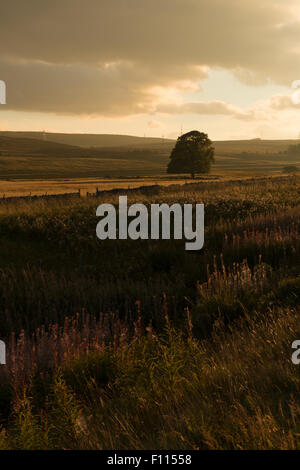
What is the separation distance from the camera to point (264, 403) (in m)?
3.18

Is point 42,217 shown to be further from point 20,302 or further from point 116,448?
point 116,448

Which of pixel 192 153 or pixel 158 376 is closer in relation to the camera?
pixel 158 376

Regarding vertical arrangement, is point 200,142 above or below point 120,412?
above

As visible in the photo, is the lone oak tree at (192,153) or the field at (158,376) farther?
the lone oak tree at (192,153)

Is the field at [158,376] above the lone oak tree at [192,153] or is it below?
below

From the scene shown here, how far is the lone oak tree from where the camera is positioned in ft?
202

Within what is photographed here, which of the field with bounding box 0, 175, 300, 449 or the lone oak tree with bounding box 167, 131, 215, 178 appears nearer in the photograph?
the field with bounding box 0, 175, 300, 449

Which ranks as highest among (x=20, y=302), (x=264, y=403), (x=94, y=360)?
(x=264, y=403)

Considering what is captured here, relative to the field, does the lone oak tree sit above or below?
above

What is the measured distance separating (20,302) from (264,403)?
692 centimetres

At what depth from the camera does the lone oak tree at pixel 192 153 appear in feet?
202

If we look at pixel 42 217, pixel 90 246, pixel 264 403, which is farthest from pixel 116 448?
pixel 42 217

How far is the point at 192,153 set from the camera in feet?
202

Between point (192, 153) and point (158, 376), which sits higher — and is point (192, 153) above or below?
above
